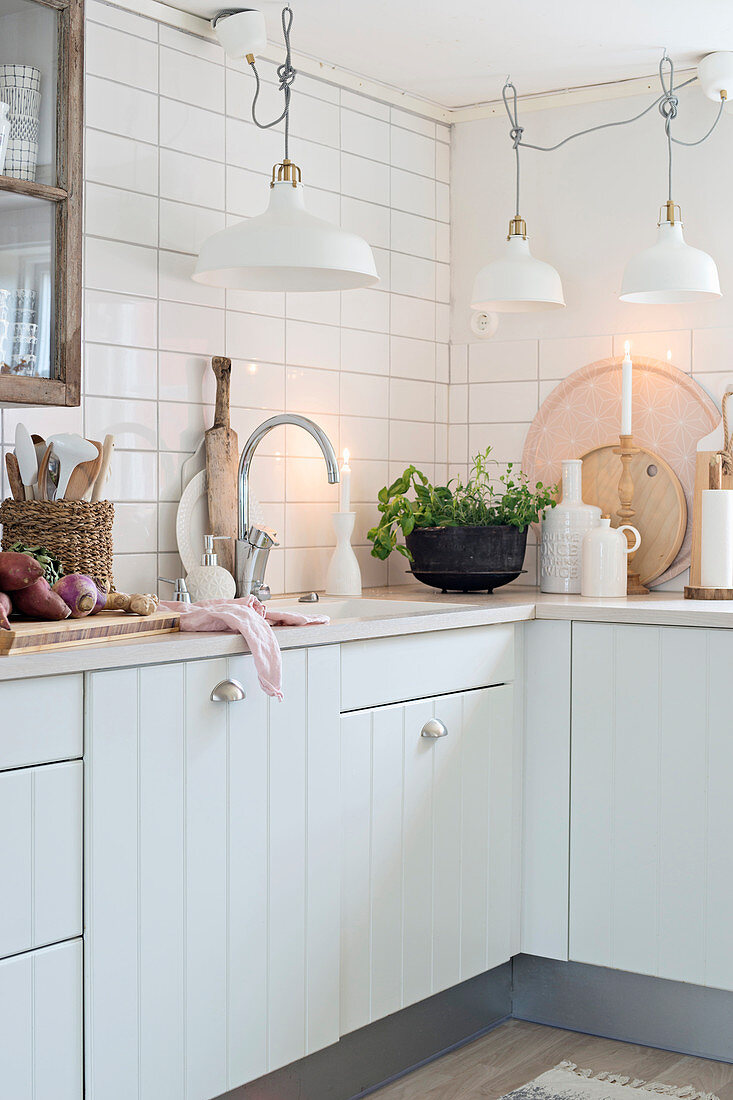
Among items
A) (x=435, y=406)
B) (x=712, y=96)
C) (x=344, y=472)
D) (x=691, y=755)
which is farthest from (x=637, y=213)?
(x=691, y=755)

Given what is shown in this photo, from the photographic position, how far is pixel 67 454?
220 centimetres

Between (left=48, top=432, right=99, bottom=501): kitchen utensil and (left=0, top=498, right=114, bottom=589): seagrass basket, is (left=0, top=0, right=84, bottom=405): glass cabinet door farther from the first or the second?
(left=0, top=498, right=114, bottom=589): seagrass basket

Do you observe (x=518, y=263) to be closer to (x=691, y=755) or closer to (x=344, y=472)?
(x=344, y=472)

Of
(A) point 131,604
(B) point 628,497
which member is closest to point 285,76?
(A) point 131,604

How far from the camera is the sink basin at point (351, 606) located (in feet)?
8.87

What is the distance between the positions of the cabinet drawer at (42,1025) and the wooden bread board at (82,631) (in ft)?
1.34

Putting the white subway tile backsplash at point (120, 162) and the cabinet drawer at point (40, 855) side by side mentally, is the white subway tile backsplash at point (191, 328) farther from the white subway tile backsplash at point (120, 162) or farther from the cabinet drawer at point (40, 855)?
the cabinet drawer at point (40, 855)

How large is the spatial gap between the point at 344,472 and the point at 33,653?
1.42 metres

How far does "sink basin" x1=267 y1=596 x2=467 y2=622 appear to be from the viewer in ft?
8.87

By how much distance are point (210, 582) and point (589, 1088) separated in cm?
120

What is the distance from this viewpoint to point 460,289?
3510 millimetres

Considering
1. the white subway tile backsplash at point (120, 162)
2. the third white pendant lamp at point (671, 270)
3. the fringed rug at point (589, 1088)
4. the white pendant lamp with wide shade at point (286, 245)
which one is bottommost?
the fringed rug at point (589, 1088)

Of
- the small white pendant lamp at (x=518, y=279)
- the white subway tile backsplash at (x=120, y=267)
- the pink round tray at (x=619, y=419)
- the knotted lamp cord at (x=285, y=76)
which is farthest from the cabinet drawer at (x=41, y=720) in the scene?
the pink round tray at (x=619, y=419)

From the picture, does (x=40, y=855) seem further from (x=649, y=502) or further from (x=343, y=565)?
(x=649, y=502)
